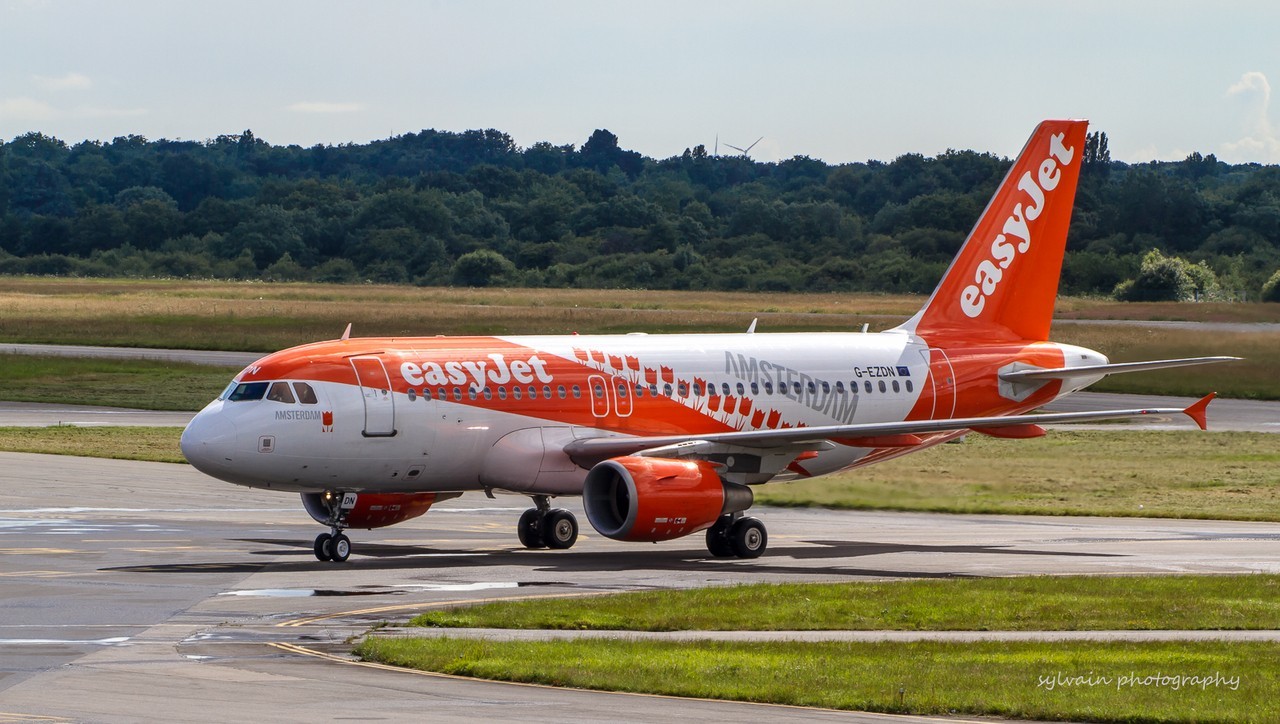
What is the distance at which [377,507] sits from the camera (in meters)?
34.2

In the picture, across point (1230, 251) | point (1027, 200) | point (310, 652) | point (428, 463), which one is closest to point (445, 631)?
point (310, 652)

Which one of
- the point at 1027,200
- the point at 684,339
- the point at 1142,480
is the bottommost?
the point at 1142,480

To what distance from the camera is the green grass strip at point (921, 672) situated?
57.9 feet

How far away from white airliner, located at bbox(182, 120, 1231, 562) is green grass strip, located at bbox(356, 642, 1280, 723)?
10107 millimetres

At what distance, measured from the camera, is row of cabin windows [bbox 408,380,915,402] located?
1305 inches

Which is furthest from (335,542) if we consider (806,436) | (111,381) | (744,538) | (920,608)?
(111,381)

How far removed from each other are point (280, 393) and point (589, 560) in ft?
21.0

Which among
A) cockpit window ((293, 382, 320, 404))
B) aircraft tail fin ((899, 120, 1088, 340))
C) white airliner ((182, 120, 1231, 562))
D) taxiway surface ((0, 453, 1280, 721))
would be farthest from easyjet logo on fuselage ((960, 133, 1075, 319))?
cockpit window ((293, 382, 320, 404))

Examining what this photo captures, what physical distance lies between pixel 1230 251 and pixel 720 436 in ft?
443

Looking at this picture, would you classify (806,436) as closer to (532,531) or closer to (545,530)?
(545,530)

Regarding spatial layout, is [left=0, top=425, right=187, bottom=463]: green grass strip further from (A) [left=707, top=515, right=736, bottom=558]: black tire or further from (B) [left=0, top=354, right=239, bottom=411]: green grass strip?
(A) [left=707, top=515, right=736, bottom=558]: black tire

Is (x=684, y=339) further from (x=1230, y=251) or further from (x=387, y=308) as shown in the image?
(x=1230, y=251)

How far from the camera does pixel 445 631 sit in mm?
22625

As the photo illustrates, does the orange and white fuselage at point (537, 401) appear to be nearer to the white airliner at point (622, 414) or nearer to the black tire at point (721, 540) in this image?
the white airliner at point (622, 414)
